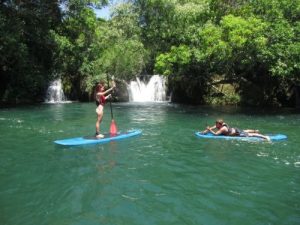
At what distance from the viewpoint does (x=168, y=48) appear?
28859mm

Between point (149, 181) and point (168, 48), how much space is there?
20427 mm

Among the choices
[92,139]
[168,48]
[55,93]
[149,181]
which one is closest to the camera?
→ [149,181]

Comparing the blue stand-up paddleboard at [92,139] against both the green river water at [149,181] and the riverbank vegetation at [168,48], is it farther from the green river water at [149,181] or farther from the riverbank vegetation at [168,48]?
the riverbank vegetation at [168,48]

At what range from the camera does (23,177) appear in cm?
952

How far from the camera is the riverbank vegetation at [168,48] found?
2281 cm

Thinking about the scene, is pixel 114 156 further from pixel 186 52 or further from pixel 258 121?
pixel 186 52

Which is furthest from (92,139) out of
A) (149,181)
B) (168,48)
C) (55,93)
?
(55,93)

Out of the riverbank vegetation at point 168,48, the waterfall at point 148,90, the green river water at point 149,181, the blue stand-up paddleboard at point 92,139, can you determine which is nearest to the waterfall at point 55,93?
the riverbank vegetation at point 168,48

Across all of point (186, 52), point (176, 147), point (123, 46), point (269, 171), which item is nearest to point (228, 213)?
point (269, 171)

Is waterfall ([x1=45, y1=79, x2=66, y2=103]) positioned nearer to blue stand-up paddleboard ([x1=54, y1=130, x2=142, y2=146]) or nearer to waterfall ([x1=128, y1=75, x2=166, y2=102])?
waterfall ([x1=128, y1=75, x2=166, y2=102])

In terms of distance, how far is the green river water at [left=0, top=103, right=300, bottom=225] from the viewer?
724cm

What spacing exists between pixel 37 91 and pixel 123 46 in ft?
26.4

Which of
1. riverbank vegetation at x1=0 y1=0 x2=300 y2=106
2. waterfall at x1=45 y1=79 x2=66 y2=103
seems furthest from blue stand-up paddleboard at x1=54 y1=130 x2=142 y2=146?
waterfall at x1=45 y1=79 x2=66 y2=103

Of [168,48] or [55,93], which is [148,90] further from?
[55,93]
